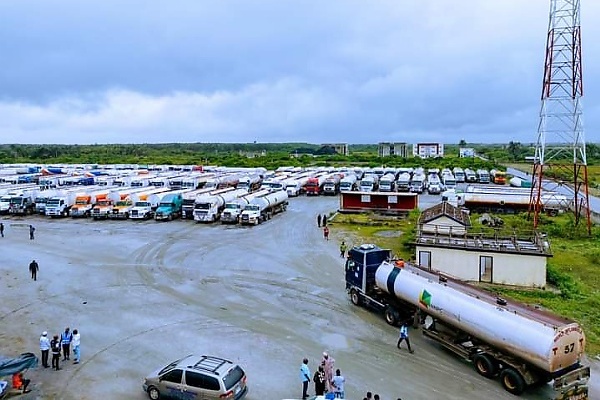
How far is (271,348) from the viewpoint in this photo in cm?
1733

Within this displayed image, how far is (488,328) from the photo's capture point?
15.0 m

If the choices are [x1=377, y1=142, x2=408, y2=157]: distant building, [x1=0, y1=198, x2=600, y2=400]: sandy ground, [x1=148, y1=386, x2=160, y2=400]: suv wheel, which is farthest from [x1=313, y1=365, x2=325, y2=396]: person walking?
[x1=377, y1=142, x2=408, y2=157]: distant building

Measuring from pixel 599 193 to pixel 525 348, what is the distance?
217 feet

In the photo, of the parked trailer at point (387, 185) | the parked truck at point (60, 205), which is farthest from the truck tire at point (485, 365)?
the parked trailer at point (387, 185)

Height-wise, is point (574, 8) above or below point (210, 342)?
above

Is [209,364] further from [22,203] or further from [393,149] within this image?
[393,149]

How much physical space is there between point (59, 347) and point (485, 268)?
19.1 metres

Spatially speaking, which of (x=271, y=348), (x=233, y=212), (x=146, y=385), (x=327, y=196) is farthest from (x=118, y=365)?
(x=327, y=196)

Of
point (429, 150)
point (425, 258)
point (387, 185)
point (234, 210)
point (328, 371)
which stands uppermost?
point (429, 150)

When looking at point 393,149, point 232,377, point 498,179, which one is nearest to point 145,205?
point 232,377

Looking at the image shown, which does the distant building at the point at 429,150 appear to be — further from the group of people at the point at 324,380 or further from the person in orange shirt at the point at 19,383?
the person in orange shirt at the point at 19,383

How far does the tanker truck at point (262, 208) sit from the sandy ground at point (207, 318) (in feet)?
21.8

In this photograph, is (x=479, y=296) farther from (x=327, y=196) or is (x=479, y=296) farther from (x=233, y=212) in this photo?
(x=327, y=196)

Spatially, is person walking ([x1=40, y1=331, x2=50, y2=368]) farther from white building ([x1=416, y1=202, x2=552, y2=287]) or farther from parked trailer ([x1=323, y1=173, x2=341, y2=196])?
parked trailer ([x1=323, y1=173, x2=341, y2=196])
